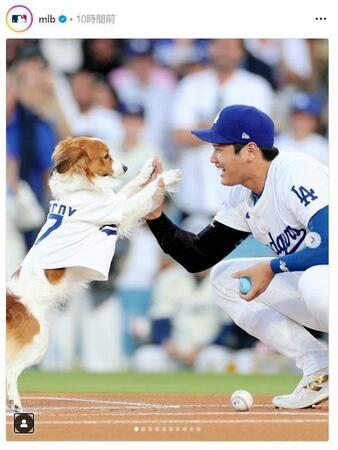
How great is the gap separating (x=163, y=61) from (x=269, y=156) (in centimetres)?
94

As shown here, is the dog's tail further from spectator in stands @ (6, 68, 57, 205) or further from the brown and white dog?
spectator in stands @ (6, 68, 57, 205)

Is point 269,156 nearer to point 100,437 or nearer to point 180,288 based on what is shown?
point 180,288

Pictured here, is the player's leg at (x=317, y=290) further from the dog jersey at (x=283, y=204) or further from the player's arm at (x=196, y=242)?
the player's arm at (x=196, y=242)

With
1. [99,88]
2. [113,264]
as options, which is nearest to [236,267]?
[113,264]

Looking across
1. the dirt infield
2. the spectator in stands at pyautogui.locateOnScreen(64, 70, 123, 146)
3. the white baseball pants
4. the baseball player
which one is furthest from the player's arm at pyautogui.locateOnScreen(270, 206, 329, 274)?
the spectator in stands at pyautogui.locateOnScreen(64, 70, 123, 146)

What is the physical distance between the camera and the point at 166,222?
230 inches

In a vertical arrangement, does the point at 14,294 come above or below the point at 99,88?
below

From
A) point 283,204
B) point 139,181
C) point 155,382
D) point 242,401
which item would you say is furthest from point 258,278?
point 155,382

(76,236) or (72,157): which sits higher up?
(72,157)

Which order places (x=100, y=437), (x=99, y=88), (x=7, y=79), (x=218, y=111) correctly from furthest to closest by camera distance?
(x=99, y=88)
(x=218, y=111)
(x=7, y=79)
(x=100, y=437)

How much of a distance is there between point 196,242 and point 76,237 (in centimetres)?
78

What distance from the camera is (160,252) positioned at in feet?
22.0

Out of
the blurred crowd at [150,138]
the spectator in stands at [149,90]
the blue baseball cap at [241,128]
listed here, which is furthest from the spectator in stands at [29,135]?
the blue baseball cap at [241,128]
